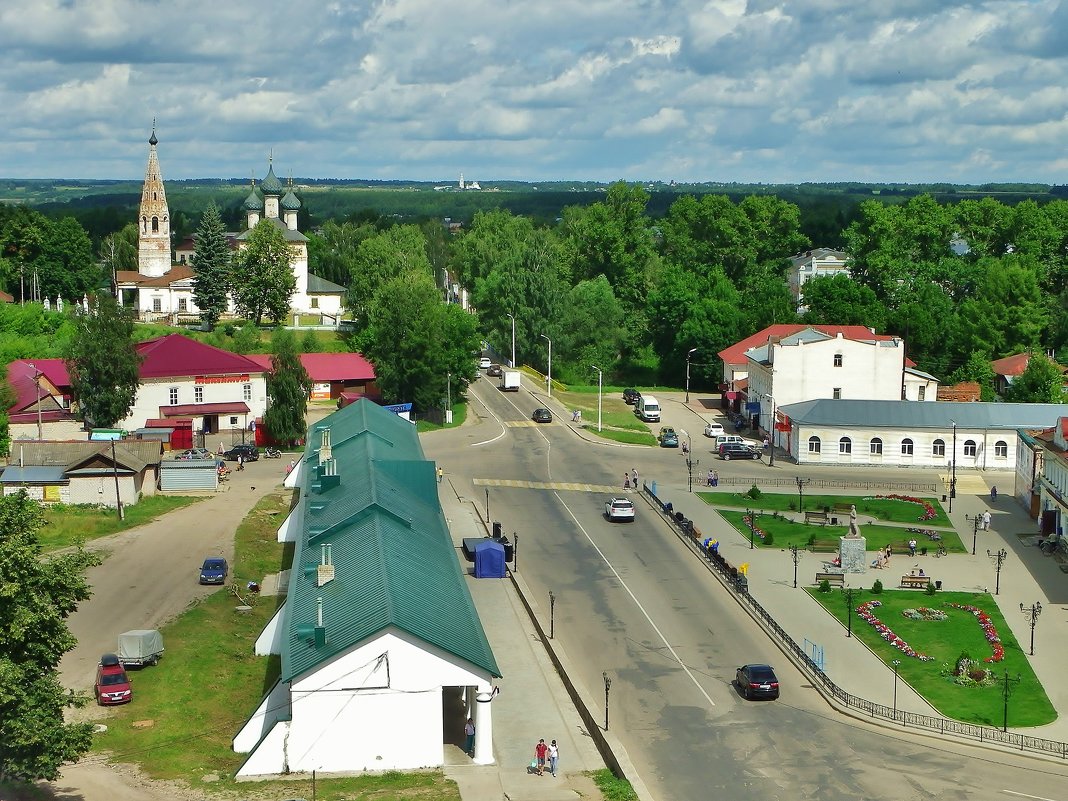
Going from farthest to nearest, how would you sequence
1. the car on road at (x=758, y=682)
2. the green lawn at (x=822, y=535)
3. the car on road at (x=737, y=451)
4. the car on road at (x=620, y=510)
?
the car on road at (x=737, y=451) → the car on road at (x=620, y=510) → the green lawn at (x=822, y=535) → the car on road at (x=758, y=682)

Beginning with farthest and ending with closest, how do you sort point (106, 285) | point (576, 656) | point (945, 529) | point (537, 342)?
1. point (106, 285)
2. point (537, 342)
3. point (945, 529)
4. point (576, 656)

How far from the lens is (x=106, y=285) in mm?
161625

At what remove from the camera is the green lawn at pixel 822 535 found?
215ft

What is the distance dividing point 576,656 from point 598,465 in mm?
37411

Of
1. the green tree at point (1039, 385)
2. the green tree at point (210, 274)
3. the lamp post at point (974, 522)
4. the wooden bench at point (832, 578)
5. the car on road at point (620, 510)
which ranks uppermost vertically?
the green tree at point (210, 274)

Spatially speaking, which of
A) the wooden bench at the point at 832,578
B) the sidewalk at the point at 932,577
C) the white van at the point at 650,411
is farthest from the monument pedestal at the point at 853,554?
the white van at the point at 650,411

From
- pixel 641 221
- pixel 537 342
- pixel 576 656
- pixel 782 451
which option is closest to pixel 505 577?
pixel 576 656

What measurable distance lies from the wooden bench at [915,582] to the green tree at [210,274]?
77.9m

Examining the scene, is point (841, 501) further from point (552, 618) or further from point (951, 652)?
point (552, 618)

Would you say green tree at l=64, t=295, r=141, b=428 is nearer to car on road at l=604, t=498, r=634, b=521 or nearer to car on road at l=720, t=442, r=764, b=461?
car on road at l=604, t=498, r=634, b=521

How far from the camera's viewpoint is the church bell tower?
138 metres

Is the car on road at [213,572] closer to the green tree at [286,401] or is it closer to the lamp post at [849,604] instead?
the lamp post at [849,604]

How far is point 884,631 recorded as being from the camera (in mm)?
51812

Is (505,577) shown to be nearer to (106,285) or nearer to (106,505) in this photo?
(106,505)
